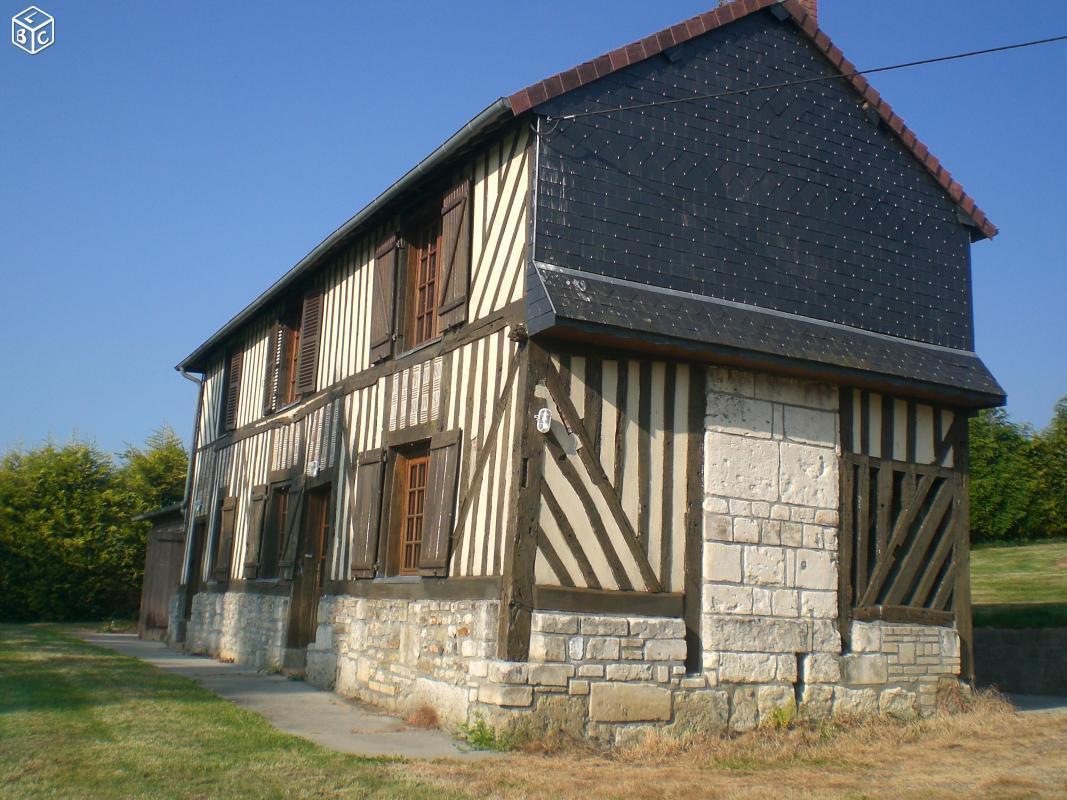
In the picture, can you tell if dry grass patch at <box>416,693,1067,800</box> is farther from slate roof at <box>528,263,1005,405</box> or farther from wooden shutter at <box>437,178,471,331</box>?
wooden shutter at <box>437,178,471,331</box>

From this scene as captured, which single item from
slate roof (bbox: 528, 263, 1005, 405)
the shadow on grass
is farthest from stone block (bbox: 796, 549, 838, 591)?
the shadow on grass

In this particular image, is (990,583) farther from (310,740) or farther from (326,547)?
(310,740)

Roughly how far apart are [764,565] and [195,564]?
11.5m

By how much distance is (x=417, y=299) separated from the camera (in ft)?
33.5

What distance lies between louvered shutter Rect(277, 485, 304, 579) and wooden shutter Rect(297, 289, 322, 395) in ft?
4.13

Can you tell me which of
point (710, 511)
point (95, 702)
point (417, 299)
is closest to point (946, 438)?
point (710, 511)

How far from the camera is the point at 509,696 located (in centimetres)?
709

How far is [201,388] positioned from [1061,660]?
45.3 feet

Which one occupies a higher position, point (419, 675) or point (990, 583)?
point (990, 583)

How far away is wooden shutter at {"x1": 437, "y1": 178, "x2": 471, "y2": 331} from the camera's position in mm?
8867

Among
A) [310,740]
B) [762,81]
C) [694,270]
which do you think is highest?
[762,81]

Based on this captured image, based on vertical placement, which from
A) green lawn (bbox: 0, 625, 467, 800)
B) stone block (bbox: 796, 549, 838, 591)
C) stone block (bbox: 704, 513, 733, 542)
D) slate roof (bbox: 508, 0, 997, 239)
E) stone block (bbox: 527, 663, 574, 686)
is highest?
slate roof (bbox: 508, 0, 997, 239)

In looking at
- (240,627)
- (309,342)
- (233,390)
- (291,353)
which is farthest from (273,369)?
(240,627)

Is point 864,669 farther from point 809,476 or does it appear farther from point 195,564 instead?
point 195,564
